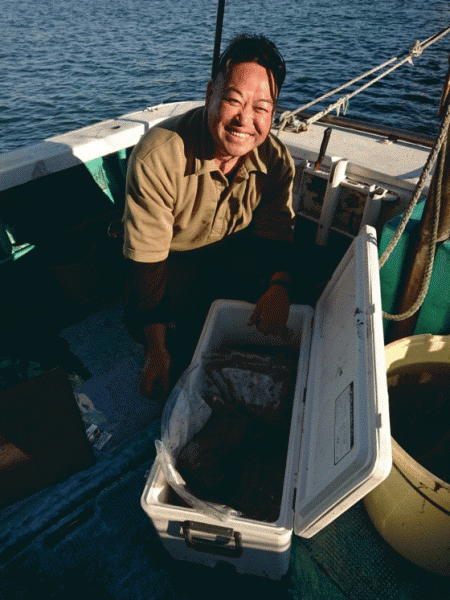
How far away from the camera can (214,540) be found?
123 cm

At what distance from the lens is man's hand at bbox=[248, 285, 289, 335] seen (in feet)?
5.93

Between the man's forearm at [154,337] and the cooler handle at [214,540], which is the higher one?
the man's forearm at [154,337]

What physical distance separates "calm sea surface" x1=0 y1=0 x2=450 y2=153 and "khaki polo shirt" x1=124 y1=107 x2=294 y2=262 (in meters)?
8.26

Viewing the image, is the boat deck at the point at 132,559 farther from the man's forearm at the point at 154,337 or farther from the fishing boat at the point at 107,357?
the man's forearm at the point at 154,337

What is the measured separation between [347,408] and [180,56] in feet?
51.4

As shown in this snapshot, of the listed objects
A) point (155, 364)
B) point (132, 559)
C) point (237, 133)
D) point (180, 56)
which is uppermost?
point (180, 56)

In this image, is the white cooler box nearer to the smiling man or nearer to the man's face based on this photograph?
the smiling man

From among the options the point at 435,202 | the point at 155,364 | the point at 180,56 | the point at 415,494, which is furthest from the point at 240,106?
the point at 180,56

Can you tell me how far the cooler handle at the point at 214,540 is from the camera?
45.9 inches

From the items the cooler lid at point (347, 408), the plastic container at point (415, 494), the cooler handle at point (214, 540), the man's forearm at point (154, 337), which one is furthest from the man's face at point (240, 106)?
the cooler handle at point (214, 540)

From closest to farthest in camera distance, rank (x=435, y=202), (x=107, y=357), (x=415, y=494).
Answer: (x=415, y=494)
(x=435, y=202)
(x=107, y=357)

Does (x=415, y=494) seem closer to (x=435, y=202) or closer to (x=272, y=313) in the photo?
(x=272, y=313)

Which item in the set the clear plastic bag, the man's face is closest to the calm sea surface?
the man's face

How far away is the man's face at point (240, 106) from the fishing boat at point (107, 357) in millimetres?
737
